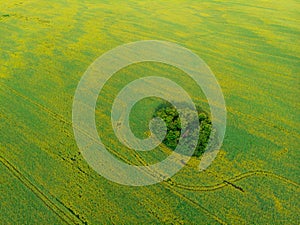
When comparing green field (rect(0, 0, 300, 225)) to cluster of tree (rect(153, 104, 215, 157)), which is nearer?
green field (rect(0, 0, 300, 225))

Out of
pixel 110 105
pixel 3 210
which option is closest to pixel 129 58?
pixel 110 105

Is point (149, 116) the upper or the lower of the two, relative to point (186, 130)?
lower

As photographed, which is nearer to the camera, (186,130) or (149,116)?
(186,130)

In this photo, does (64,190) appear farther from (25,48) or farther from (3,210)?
(25,48)

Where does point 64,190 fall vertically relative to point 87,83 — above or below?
below
